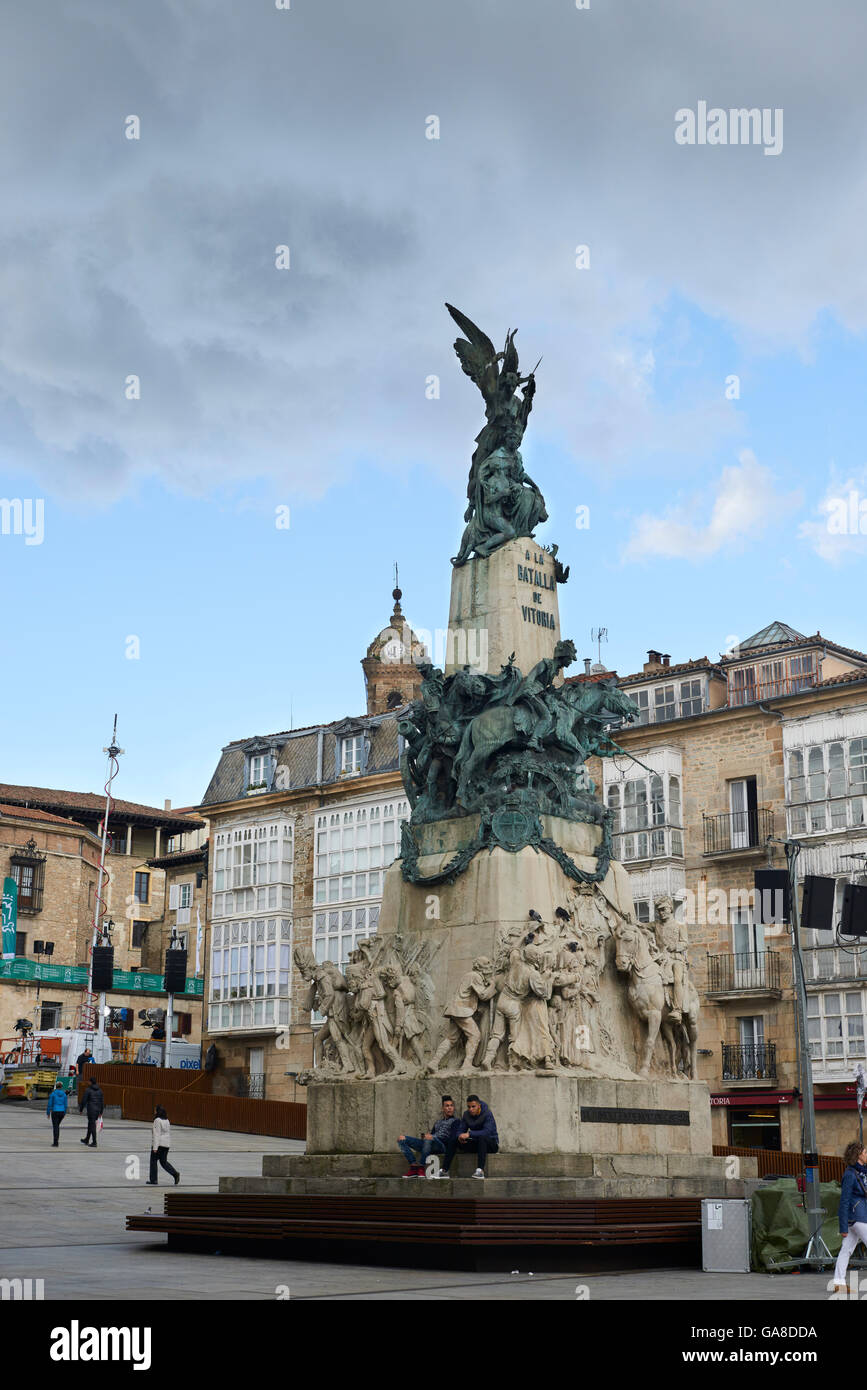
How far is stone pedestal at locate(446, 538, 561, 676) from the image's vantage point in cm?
2244

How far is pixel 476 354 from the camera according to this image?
2409 cm

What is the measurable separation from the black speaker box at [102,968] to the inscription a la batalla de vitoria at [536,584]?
28.4m

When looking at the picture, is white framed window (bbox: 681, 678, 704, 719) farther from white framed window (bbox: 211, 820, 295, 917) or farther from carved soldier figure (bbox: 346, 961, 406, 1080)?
carved soldier figure (bbox: 346, 961, 406, 1080)

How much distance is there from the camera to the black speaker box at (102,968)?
47834mm

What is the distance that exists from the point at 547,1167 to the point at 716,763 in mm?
32008

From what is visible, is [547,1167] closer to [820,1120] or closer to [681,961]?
[681,961]

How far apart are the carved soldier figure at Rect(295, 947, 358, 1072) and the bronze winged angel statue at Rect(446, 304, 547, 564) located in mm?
6006

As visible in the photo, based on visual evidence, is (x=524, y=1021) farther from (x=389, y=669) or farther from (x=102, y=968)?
(x=389, y=669)

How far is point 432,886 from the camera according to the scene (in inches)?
837

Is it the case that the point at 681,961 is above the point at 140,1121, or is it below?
above

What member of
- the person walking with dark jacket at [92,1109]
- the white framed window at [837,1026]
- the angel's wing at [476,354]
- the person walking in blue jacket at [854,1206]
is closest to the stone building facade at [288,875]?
the white framed window at [837,1026]

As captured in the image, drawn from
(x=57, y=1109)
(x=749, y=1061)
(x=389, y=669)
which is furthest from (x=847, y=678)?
(x=389, y=669)

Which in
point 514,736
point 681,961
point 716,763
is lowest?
point 681,961
